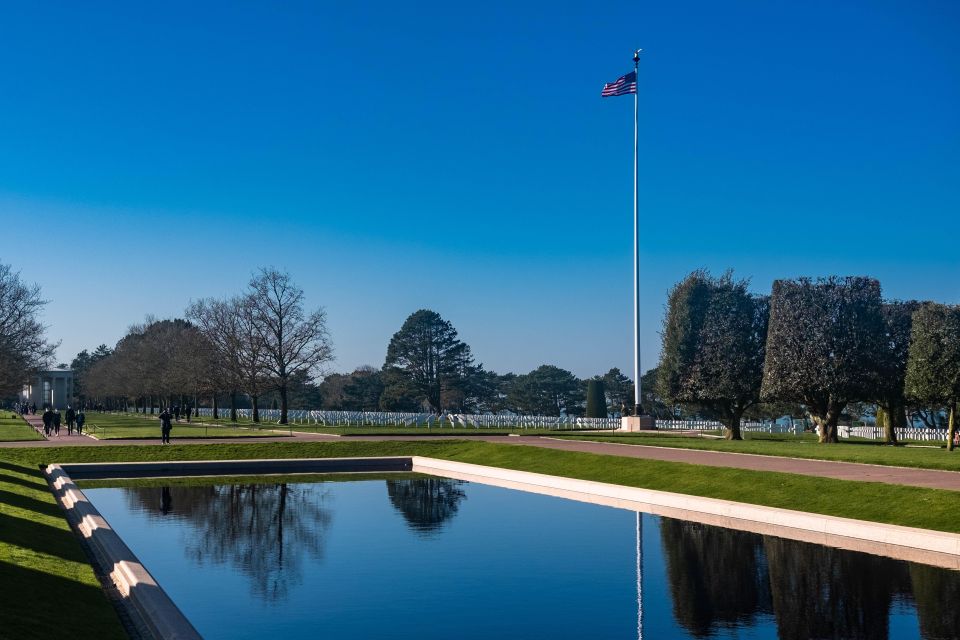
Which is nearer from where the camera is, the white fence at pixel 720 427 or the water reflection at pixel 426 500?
the water reflection at pixel 426 500

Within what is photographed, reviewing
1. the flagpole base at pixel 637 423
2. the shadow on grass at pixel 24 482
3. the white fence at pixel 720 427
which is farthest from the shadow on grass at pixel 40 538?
the white fence at pixel 720 427

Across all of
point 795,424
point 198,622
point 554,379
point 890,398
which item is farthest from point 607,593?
point 554,379

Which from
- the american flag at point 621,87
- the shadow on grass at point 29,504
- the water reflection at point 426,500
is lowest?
the water reflection at point 426,500

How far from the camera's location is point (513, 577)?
14078 millimetres

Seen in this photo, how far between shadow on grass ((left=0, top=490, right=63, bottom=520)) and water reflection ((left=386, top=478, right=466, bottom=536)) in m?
6.71

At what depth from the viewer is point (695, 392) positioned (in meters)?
45.2

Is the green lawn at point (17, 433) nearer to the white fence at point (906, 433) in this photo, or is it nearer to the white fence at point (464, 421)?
the white fence at point (464, 421)

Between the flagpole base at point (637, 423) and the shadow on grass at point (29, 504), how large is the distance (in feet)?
114

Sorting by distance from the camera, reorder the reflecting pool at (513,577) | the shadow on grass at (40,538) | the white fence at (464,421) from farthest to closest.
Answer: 1. the white fence at (464,421)
2. the shadow on grass at (40,538)
3. the reflecting pool at (513,577)

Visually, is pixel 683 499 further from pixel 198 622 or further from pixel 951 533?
pixel 198 622

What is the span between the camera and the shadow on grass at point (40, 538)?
12703mm

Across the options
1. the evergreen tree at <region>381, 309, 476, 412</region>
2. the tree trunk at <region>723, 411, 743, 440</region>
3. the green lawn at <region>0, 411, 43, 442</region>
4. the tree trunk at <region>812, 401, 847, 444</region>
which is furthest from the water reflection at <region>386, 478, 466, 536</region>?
the evergreen tree at <region>381, 309, 476, 412</region>

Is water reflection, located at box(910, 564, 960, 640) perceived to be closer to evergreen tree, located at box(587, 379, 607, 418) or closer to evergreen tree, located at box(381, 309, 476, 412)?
evergreen tree, located at box(587, 379, 607, 418)

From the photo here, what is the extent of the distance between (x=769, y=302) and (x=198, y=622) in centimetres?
3818
